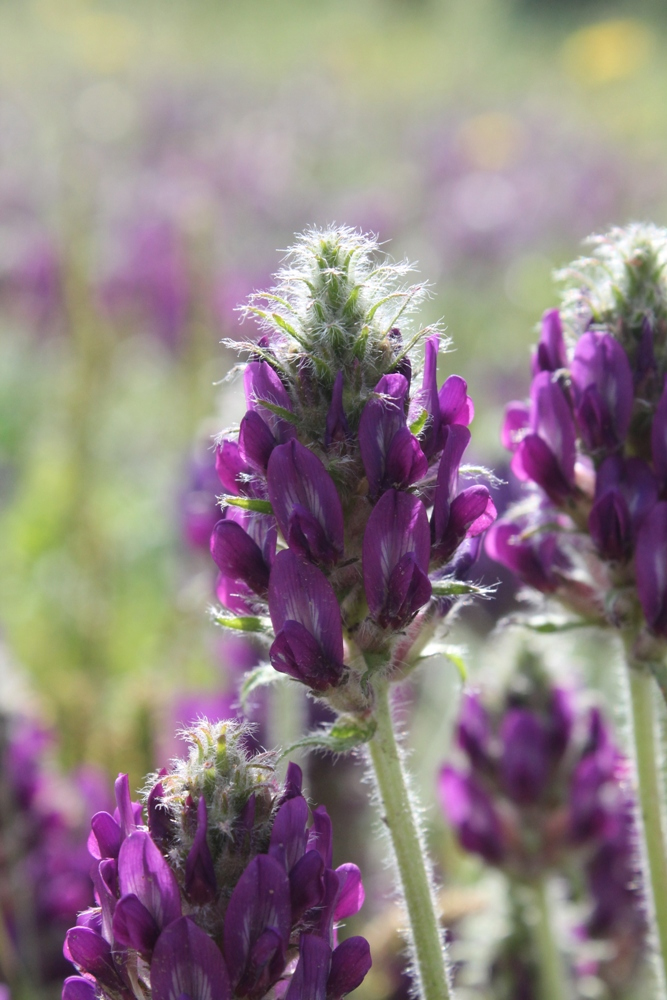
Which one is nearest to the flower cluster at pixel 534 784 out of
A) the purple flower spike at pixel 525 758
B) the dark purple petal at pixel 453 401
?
the purple flower spike at pixel 525 758

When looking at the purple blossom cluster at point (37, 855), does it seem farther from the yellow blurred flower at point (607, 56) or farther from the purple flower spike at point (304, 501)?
the yellow blurred flower at point (607, 56)

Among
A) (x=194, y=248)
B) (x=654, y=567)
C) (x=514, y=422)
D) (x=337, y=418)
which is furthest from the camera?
(x=194, y=248)

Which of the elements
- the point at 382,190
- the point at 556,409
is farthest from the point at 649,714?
the point at 382,190

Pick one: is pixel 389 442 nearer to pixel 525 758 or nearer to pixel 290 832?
pixel 290 832

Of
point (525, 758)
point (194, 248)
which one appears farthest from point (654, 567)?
point (194, 248)

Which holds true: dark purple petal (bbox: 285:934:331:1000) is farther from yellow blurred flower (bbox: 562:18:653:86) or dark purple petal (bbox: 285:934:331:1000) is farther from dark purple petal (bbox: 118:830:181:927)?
yellow blurred flower (bbox: 562:18:653:86)
